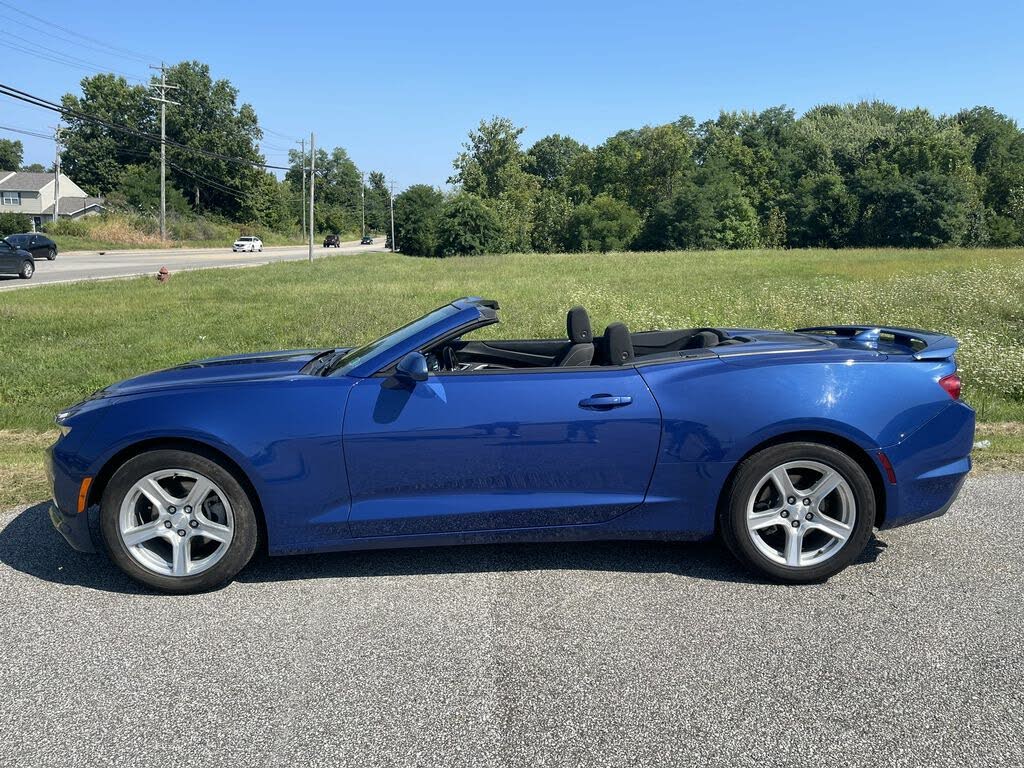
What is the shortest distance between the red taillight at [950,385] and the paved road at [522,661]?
87cm

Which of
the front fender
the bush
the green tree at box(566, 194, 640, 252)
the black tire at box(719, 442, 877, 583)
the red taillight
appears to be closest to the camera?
the front fender

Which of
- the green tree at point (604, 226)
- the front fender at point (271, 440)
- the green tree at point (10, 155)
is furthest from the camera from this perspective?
the green tree at point (10, 155)

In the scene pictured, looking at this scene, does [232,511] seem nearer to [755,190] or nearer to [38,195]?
[755,190]

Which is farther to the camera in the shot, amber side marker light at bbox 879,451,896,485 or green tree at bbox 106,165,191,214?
green tree at bbox 106,165,191,214

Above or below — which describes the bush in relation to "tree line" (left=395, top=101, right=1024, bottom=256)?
below

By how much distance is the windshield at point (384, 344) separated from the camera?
394cm

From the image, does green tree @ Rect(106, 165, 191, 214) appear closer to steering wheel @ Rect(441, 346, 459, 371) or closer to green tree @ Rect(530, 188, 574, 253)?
green tree @ Rect(530, 188, 574, 253)

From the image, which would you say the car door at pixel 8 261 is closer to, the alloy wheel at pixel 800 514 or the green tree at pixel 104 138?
the alloy wheel at pixel 800 514

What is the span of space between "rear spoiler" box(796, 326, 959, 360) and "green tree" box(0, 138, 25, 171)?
132 m

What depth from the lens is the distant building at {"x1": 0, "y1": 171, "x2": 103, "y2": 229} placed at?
268ft

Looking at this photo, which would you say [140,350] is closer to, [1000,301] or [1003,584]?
[1003,584]

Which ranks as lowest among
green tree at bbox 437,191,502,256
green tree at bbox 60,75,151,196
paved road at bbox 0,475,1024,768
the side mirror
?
paved road at bbox 0,475,1024,768

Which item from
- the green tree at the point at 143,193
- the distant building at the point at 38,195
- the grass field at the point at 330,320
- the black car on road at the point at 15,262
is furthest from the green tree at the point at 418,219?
the grass field at the point at 330,320

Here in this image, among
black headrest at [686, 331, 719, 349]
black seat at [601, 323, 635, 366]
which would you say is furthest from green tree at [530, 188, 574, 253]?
black seat at [601, 323, 635, 366]
